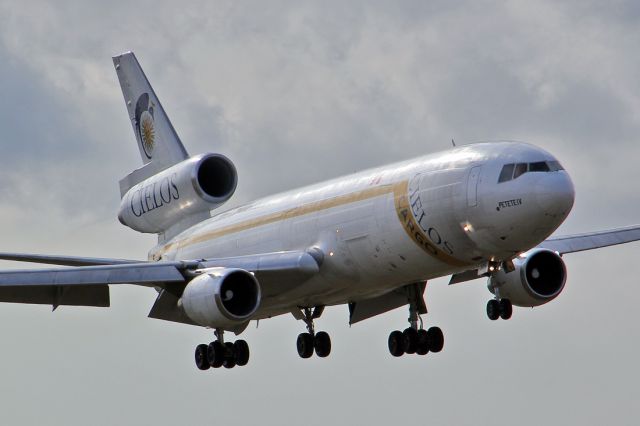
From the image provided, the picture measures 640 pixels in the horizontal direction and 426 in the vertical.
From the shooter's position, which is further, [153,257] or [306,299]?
[153,257]

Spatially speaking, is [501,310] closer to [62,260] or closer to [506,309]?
[506,309]

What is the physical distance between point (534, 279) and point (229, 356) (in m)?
10.1

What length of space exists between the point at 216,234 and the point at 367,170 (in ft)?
24.3

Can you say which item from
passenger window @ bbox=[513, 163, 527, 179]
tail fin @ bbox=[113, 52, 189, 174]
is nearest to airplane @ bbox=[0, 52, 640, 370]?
passenger window @ bbox=[513, 163, 527, 179]

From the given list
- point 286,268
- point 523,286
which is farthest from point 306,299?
point 523,286

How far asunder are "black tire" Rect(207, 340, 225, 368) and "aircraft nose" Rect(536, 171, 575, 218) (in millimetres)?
13944

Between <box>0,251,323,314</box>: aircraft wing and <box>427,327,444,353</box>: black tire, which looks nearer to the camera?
<box>0,251,323,314</box>: aircraft wing

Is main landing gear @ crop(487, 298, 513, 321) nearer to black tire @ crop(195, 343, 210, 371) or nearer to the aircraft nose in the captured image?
the aircraft nose

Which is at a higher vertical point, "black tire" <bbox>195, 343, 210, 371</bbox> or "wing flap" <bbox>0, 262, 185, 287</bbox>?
"wing flap" <bbox>0, 262, 185, 287</bbox>

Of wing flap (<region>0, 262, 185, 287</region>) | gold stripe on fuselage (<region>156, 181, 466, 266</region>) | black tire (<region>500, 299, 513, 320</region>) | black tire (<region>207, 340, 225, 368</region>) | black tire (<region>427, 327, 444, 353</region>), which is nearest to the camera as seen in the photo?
gold stripe on fuselage (<region>156, 181, 466, 266</region>)

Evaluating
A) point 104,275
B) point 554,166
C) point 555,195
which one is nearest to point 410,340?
point 104,275

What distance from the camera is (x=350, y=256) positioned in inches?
1758

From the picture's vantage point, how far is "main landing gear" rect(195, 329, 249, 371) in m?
49.9

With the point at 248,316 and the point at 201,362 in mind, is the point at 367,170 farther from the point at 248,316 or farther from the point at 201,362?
the point at 201,362
